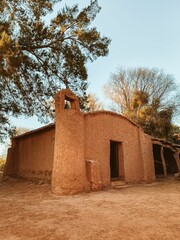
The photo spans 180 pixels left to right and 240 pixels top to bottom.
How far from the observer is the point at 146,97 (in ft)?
69.5

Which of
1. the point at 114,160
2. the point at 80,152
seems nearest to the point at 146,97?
the point at 114,160

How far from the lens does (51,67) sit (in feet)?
29.0

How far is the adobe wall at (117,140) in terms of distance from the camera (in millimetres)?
7883

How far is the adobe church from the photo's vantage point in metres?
6.60

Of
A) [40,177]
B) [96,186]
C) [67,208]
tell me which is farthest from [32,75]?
[67,208]

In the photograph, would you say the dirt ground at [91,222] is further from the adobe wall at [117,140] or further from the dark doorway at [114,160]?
the dark doorway at [114,160]

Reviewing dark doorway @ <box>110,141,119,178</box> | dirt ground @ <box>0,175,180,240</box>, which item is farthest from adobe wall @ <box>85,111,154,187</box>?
dirt ground @ <box>0,175,180,240</box>

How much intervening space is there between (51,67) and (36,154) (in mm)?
4764

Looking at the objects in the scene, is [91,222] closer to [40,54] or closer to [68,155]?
[68,155]

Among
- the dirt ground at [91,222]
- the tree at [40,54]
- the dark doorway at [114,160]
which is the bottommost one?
the dirt ground at [91,222]

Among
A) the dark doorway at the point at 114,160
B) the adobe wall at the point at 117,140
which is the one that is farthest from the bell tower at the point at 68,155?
the dark doorway at the point at 114,160

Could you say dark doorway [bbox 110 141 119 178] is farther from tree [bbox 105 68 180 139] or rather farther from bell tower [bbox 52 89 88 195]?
tree [bbox 105 68 180 139]

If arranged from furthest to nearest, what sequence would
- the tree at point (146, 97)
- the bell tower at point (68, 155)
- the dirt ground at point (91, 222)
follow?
the tree at point (146, 97), the bell tower at point (68, 155), the dirt ground at point (91, 222)

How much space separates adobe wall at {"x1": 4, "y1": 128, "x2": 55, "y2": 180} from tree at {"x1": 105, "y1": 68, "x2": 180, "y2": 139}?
41.4ft
